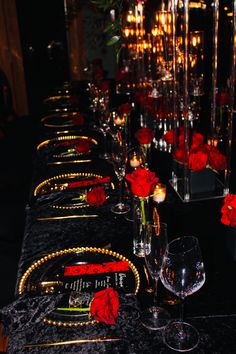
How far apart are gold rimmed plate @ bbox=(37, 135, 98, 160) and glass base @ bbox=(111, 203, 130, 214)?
2.20 ft

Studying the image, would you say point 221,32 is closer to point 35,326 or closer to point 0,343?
point 0,343

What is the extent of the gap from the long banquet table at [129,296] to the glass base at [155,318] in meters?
0.02

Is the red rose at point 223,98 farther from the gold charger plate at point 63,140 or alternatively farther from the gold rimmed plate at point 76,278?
the gold rimmed plate at point 76,278

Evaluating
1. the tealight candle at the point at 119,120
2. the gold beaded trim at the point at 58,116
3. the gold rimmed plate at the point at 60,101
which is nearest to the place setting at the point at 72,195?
the tealight candle at the point at 119,120

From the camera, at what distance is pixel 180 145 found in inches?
72.3

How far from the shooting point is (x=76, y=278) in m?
1.25

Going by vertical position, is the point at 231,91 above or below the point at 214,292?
above

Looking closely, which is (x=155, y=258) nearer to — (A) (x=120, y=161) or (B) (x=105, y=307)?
(B) (x=105, y=307)

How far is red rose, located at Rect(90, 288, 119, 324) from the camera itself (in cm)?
103

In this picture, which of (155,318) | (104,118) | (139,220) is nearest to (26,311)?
(155,318)

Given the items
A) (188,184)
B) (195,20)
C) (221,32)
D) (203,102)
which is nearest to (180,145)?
(188,184)

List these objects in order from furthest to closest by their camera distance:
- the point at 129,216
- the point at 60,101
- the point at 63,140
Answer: the point at 60,101, the point at 63,140, the point at 129,216

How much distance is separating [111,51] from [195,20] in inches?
103

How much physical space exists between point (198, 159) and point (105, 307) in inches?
31.1
